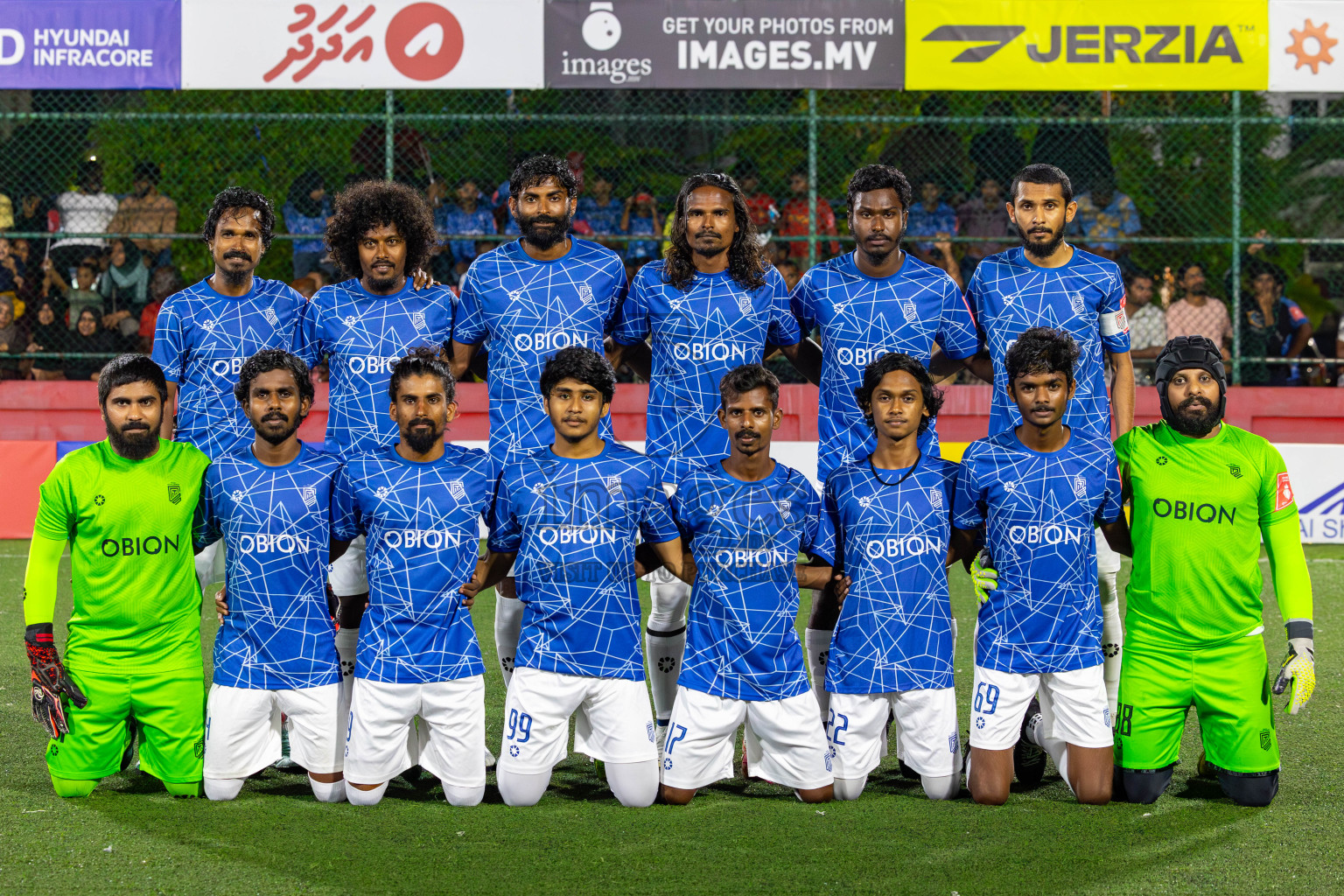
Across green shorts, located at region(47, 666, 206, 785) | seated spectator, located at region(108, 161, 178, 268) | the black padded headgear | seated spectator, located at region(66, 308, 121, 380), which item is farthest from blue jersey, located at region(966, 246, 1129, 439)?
seated spectator, located at region(108, 161, 178, 268)

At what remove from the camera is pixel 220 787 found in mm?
4598

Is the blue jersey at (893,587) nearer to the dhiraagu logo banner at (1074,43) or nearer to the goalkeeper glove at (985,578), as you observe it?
the goalkeeper glove at (985,578)

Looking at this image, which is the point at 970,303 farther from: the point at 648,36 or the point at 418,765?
the point at 648,36

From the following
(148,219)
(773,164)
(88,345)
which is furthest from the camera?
(773,164)

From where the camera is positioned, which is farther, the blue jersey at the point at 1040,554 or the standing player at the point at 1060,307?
the standing player at the point at 1060,307

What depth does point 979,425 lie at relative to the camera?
1080 cm

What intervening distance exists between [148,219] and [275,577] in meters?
8.49

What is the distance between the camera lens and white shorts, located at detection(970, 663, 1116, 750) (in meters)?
4.65

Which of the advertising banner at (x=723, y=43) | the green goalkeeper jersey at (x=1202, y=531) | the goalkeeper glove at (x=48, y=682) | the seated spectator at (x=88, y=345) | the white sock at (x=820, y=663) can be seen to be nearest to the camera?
the goalkeeper glove at (x=48, y=682)

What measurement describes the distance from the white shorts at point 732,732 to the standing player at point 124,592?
157cm

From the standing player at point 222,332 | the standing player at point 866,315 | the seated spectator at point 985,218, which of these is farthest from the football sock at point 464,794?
the seated spectator at point 985,218

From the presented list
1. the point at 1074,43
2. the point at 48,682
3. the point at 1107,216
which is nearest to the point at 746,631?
the point at 48,682

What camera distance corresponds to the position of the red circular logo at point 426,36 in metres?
10.5

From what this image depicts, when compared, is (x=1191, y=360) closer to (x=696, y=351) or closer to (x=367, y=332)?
(x=696, y=351)
